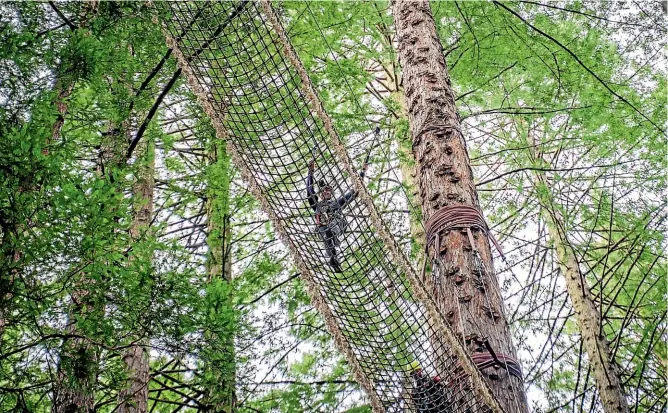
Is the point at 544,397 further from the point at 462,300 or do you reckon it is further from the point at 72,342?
the point at 72,342

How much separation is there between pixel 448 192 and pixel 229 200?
233 cm

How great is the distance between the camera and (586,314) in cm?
387

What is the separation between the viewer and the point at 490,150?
5.32 metres

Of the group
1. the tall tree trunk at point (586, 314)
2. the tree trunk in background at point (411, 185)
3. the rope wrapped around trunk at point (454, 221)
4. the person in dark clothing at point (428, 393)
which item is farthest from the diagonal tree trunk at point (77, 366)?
the tall tree trunk at point (586, 314)

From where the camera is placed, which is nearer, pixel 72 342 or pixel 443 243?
pixel 443 243

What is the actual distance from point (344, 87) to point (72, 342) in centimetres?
249

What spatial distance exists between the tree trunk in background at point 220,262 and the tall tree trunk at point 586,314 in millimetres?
2046

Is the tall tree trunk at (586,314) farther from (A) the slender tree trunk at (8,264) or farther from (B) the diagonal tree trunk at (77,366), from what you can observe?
(A) the slender tree trunk at (8,264)

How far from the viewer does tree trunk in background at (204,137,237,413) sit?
297 cm

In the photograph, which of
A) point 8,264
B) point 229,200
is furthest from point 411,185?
point 8,264

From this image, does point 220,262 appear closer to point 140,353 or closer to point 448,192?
point 140,353

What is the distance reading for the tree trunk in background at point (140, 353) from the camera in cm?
305

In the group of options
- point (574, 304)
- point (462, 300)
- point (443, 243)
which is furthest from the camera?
point (574, 304)

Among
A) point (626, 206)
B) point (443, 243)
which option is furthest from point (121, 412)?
point (626, 206)
